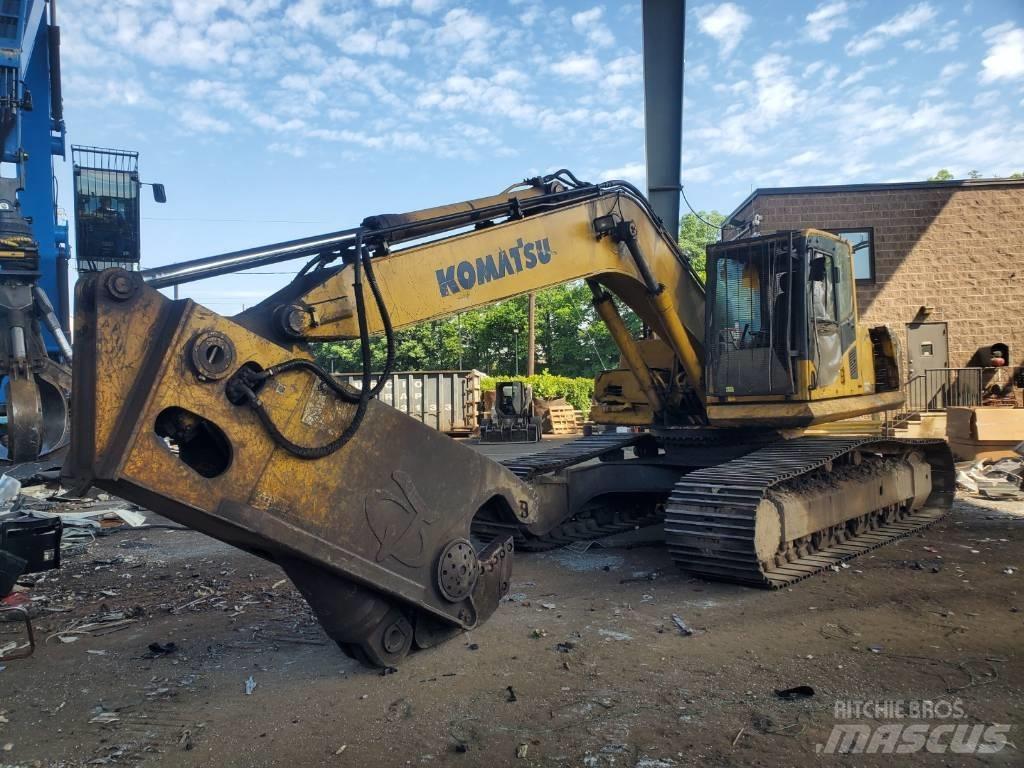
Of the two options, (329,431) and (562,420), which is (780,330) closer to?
(329,431)

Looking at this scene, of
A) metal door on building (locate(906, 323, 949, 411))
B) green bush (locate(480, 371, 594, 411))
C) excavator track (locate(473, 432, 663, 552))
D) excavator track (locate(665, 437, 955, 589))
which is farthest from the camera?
green bush (locate(480, 371, 594, 411))

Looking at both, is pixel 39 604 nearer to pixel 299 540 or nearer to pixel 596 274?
pixel 299 540

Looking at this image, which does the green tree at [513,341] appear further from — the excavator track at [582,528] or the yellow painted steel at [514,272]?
the yellow painted steel at [514,272]

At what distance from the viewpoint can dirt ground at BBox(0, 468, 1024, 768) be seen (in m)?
3.40

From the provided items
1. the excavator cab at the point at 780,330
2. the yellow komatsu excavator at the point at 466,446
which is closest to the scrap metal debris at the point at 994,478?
the yellow komatsu excavator at the point at 466,446

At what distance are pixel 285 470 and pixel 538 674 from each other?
1.76 metres

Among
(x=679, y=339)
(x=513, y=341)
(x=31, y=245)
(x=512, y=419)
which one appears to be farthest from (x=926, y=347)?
(x=513, y=341)

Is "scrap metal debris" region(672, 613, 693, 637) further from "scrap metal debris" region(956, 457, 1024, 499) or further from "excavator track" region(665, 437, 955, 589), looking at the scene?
"scrap metal debris" region(956, 457, 1024, 499)

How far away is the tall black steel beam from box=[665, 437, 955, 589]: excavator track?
121 inches

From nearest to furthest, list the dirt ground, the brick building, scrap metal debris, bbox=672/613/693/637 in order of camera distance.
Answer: the dirt ground → scrap metal debris, bbox=672/613/693/637 → the brick building

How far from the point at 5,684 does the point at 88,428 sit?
2.06 metres

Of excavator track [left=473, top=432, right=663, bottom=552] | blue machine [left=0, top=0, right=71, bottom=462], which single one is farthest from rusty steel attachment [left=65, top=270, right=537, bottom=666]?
blue machine [left=0, top=0, right=71, bottom=462]

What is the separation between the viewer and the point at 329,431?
3.79 m

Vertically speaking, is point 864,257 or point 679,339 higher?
point 864,257
